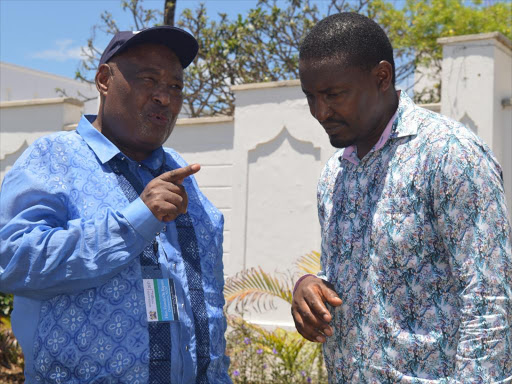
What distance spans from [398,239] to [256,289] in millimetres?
4334

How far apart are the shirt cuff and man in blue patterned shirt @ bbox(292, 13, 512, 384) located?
0.51 meters

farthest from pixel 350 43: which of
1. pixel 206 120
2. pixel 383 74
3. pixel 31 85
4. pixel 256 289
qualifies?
pixel 31 85

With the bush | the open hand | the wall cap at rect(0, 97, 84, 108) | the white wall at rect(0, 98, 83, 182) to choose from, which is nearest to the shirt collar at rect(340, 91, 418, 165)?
the open hand

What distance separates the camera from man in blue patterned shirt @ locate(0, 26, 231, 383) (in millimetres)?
2004

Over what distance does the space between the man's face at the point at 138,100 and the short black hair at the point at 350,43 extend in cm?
53

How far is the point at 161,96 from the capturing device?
7.74 ft

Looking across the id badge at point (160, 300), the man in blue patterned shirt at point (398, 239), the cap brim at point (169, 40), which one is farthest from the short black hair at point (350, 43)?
the id badge at point (160, 300)

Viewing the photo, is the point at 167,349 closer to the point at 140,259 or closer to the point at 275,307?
the point at 140,259

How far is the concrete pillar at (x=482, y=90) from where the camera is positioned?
226 inches

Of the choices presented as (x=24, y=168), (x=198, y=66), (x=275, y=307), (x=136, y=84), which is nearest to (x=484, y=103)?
(x=275, y=307)

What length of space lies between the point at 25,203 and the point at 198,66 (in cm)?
950

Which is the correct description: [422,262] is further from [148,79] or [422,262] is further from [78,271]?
[148,79]

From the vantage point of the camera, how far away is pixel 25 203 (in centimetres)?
206

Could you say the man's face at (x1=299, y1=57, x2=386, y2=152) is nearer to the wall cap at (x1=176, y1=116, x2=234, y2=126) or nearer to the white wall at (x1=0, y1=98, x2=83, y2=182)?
the wall cap at (x1=176, y1=116, x2=234, y2=126)
